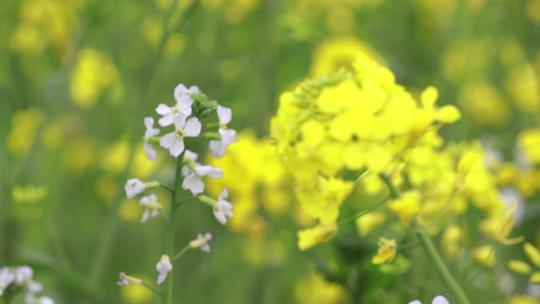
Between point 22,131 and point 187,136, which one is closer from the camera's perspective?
point 187,136

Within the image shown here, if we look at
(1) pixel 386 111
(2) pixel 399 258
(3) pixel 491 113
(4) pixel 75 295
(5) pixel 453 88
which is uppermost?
(3) pixel 491 113

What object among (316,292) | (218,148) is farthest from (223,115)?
(316,292)

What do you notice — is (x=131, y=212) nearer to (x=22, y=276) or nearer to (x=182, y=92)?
(x=22, y=276)

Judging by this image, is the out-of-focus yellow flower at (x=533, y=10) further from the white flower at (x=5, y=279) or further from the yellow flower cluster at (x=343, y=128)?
the white flower at (x=5, y=279)

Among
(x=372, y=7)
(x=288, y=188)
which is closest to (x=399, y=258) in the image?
(x=288, y=188)

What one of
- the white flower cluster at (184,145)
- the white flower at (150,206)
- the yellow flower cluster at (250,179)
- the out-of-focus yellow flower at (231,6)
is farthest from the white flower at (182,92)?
the out-of-focus yellow flower at (231,6)

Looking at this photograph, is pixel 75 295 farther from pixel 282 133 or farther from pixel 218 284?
pixel 282 133
